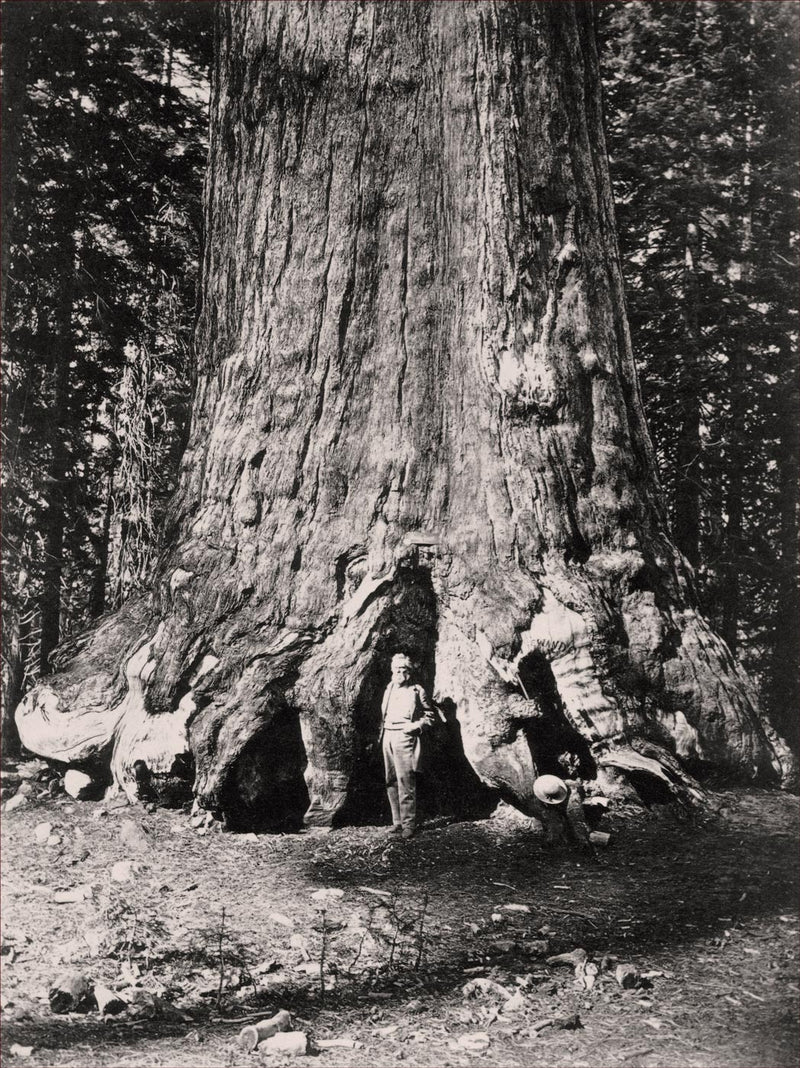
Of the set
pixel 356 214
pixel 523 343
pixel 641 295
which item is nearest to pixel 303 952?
pixel 523 343

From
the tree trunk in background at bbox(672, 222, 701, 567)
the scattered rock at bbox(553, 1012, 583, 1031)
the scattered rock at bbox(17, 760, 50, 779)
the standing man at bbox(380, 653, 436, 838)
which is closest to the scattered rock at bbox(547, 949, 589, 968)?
the scattered rock at bbox(553, 1012, 583, 1031)

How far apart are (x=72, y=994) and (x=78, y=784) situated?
56.2 inches

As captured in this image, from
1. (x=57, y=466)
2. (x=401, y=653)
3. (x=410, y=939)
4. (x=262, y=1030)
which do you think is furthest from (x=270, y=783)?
(x=57, y=466)

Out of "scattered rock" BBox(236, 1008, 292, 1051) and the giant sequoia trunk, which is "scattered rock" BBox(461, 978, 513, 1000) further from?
the giant sequoia trunk

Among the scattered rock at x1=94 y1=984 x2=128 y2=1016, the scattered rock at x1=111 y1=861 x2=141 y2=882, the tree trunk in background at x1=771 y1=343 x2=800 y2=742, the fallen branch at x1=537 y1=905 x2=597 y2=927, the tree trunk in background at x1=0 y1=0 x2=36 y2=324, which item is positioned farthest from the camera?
the tree trunk in background at x1=771 y1=343 x2=800 y2=742

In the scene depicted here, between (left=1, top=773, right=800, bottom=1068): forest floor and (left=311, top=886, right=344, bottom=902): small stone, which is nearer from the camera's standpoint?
(left=1, top=773, right=800, bottom=1068): forest floor

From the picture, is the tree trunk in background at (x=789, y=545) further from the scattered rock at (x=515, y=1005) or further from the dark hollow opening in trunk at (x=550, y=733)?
the scattered rock at (x=515, y=1005)

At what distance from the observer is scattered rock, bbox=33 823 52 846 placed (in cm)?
→ 349

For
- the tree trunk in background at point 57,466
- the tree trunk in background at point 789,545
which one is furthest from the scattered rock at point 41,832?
the tree trunk in background at point 789,545

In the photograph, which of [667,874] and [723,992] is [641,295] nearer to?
[667,874]

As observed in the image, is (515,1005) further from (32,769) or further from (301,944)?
(32,769)

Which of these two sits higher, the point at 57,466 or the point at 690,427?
the point at 690,427

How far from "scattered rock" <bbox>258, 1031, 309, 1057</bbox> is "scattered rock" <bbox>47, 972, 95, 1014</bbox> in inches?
22.3

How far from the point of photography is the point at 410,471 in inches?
152
